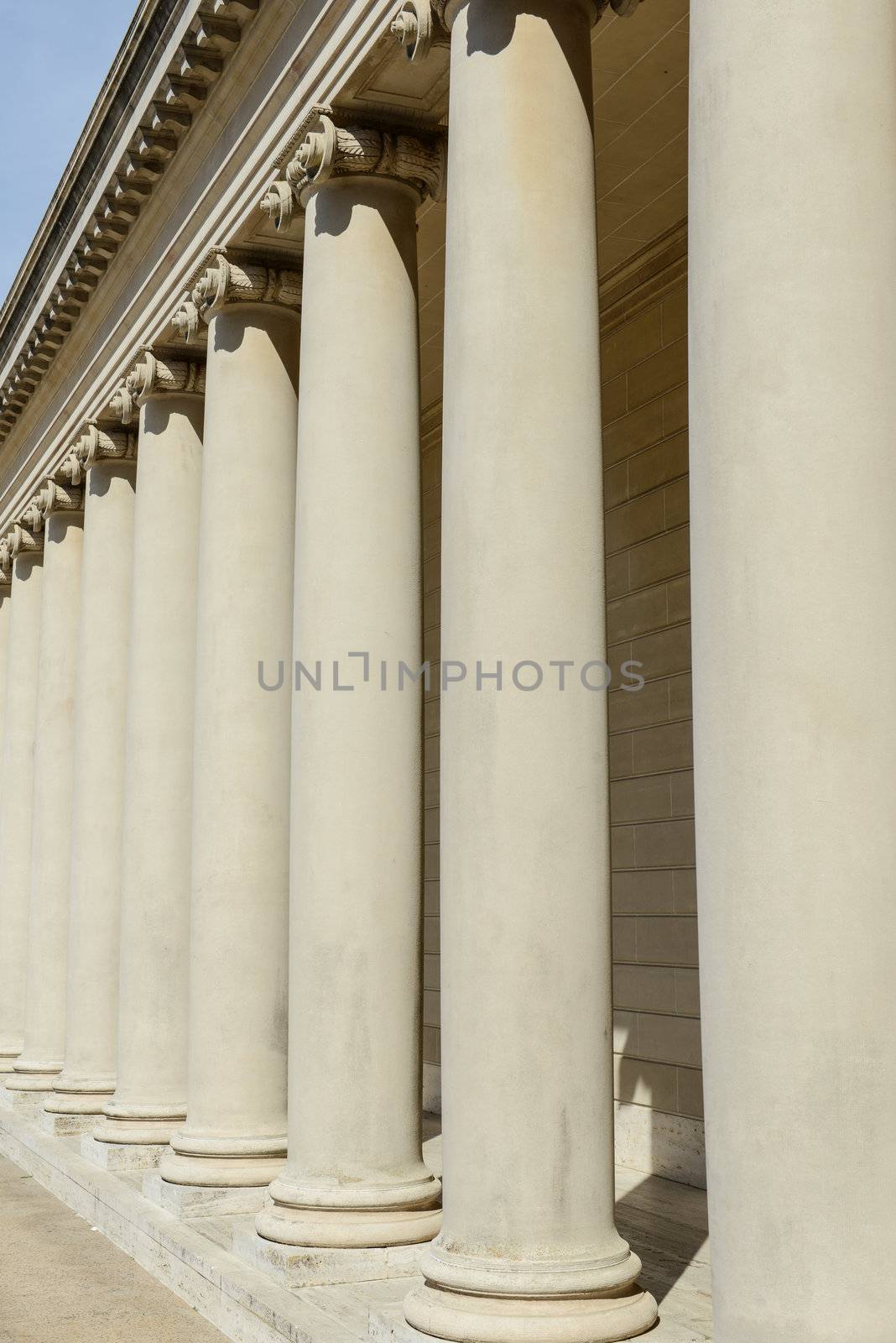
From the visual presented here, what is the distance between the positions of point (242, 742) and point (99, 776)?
2991 centimetres

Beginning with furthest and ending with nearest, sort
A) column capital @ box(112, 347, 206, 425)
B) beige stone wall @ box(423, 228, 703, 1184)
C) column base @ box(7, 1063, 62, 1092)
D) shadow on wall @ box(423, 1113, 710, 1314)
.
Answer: column base @ box(7, 1063, 62, 1092) → column capital @ box(112, 347, 206, 425) → beige stone wall @ box(423, 228, 703, 1184) → shadow on wall @ box(423, 1113, 710, 1314)

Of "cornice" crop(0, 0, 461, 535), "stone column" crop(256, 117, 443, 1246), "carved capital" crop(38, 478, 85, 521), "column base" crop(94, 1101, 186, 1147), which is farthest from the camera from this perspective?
"carved capital" crop(38, 478, 85, 521)

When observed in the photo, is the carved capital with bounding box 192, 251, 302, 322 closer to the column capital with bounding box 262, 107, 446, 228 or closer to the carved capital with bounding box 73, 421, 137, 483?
the column capital with bounding box 262, 107, 446, 228

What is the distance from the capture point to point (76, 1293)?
5941 centimetres

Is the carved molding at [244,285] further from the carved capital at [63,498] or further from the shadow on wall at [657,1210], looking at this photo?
the shadow on wall at [657,1210]

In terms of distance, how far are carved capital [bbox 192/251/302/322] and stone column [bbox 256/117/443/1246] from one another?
12607 mm

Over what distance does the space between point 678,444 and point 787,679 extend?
179ft

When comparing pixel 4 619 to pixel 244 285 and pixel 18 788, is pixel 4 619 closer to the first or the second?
pixel 18 788

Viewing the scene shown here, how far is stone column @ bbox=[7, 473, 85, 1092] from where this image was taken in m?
108

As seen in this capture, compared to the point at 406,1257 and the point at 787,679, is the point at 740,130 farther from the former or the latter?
the point at 406,1257

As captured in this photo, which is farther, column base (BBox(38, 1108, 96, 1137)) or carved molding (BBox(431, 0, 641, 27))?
column base (BBox(38, 1108, 96, 1137))

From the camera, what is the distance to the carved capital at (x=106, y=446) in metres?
97.6

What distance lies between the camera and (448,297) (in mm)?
44938

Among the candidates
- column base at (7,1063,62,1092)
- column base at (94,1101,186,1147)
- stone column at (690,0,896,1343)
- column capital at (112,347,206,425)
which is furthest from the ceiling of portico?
column base at (7,1063,62,1092)
